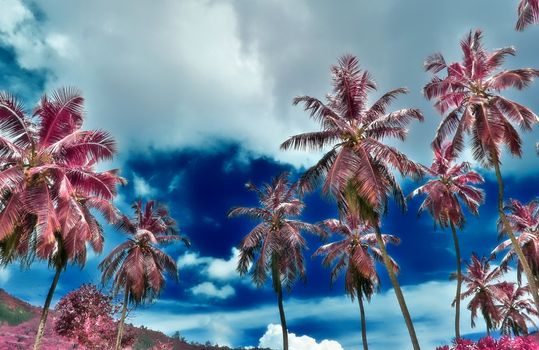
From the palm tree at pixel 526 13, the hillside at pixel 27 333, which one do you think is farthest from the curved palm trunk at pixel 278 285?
the palm tree at pixel 526 13

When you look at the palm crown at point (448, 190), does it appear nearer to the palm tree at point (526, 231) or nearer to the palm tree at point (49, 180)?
the palm tree at point (526, 231)

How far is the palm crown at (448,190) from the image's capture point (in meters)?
27.8

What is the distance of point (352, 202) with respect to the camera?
17.8 meters

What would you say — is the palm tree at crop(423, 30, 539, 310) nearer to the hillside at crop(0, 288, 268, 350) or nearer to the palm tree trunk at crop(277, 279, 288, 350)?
the palm tree trunk at crop(277, 279, 288, 350)

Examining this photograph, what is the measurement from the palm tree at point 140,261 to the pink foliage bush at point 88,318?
1390mm

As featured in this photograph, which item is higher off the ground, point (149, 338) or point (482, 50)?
point (482, 50)

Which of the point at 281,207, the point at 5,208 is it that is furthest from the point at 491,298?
the point at 5,208

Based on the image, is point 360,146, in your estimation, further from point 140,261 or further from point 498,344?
point 140,261

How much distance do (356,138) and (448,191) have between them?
12.8 m

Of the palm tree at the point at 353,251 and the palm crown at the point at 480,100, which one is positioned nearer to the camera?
the palm crown at the point at 480,100

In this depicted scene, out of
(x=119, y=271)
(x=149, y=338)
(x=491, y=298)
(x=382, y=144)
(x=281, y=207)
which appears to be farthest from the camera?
(x=149, y=338)

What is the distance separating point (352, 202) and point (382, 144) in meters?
2.76

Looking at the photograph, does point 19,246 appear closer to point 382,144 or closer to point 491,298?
point 382,144

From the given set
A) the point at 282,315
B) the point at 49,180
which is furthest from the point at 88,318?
the point at 49,180
